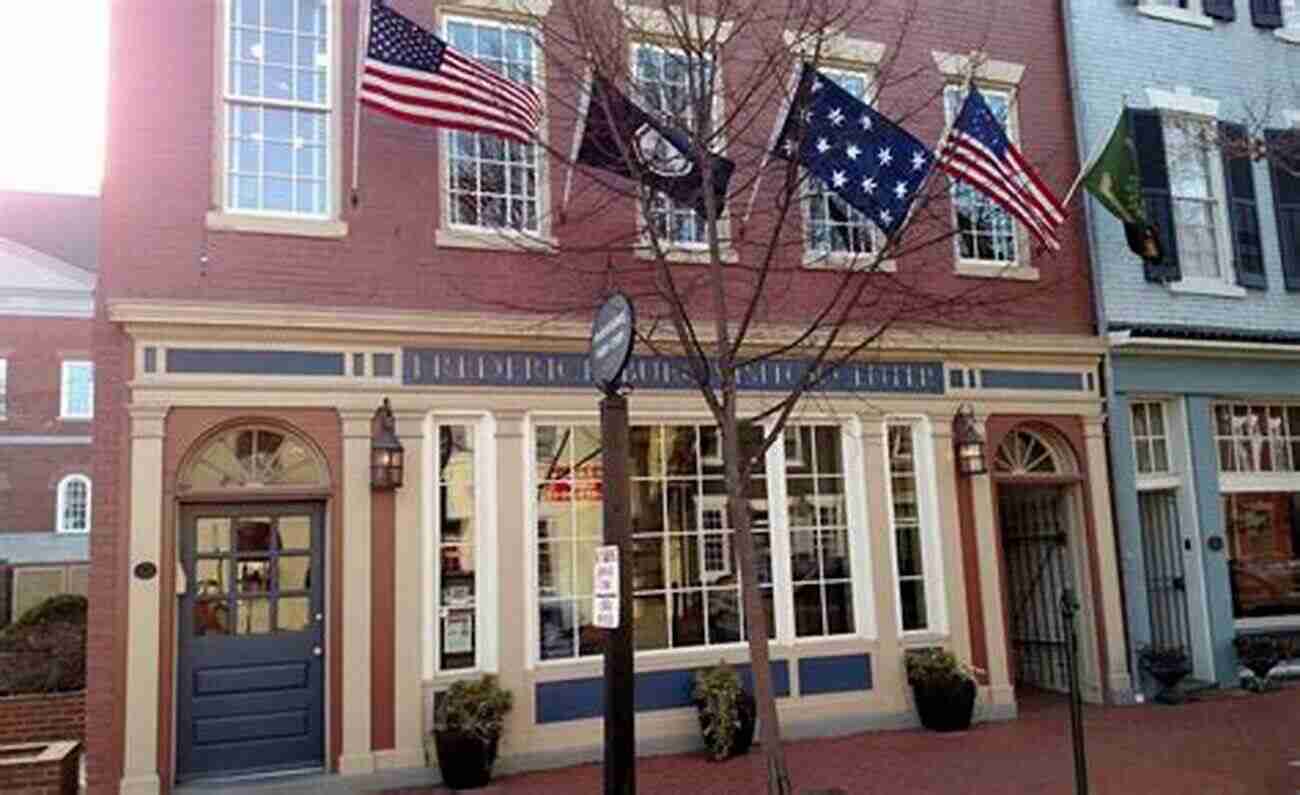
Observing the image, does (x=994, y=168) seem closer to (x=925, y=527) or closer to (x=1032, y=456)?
(x=1032, y=456)

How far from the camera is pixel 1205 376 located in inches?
534

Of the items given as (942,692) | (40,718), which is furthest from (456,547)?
(942,692)

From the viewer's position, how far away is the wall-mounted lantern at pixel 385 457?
9727mm

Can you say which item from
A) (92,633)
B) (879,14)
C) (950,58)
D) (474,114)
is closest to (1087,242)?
(950,58)

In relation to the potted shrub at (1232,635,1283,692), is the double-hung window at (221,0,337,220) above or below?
above

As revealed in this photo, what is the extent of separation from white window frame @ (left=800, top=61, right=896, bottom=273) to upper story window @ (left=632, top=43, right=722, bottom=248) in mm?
1158

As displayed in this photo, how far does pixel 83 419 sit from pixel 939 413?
96.4 ft

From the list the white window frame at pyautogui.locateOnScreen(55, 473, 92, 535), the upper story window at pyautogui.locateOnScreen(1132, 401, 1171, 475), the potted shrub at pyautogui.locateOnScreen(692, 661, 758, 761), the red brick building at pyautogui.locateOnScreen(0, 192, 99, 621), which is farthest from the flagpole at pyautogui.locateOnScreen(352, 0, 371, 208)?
the white window frame at pyautogui.locateOnScreen(55, 473, 92, 535)

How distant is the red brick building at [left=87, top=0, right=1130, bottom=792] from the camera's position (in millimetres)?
9344

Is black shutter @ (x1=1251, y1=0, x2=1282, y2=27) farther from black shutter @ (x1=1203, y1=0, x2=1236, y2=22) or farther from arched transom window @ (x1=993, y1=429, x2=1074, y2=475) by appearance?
arched transom window @ (x1=993, y1=429, x2=1074, y2=475)

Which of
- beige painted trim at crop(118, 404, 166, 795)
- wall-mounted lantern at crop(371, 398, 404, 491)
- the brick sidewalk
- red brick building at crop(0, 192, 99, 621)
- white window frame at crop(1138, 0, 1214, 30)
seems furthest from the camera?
red brick building at crop(0, 192, 99, 621)

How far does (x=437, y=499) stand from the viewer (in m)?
10.1

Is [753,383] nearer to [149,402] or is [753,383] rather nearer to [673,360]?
[673,360]

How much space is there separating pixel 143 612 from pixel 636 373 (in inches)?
189
